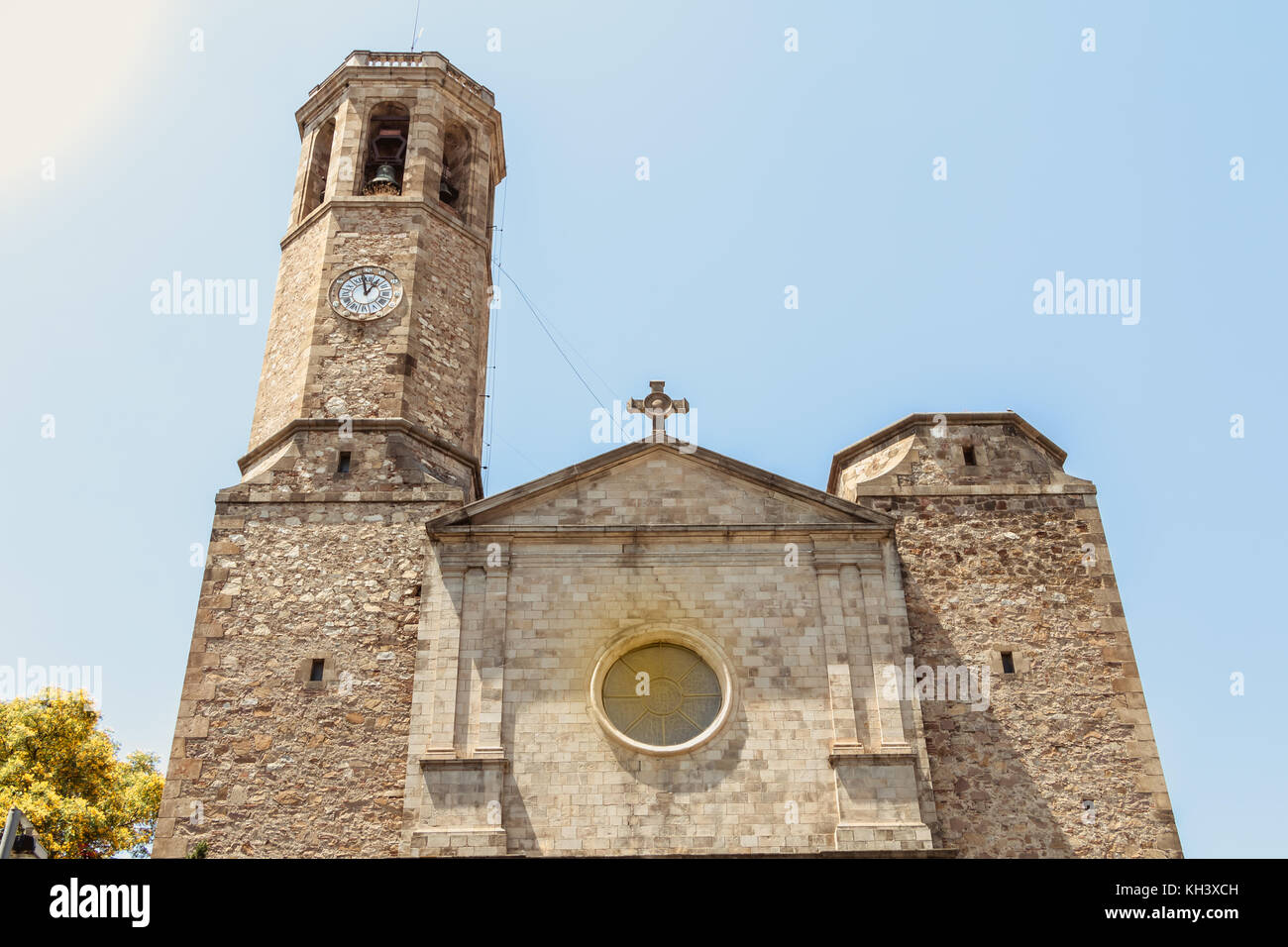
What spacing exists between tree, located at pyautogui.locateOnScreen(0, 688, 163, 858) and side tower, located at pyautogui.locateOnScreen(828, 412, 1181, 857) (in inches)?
661

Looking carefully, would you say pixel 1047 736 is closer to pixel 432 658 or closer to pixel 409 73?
pixel 432 658

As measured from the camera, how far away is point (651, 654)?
54.7 ft

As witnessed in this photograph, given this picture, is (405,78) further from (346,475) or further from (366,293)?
(346,475)

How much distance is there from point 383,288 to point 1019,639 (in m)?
11.9

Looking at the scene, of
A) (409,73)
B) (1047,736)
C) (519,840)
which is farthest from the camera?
(409,73)

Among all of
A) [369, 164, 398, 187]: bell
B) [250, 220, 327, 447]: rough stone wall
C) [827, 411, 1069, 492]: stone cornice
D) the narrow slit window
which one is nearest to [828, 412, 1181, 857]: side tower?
[827, 411, 1069, 492]: stone cornice

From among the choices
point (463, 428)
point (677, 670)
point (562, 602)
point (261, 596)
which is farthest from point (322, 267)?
point (677, 670)

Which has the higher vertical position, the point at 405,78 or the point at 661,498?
the point at 405,78

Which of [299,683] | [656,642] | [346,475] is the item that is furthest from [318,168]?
[656,642]

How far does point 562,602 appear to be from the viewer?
16.8 metres

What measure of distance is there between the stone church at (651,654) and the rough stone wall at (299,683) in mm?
37

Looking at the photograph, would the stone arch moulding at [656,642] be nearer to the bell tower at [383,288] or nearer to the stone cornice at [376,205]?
the bell tower at [383,288]

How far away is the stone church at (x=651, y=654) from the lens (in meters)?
15.3
